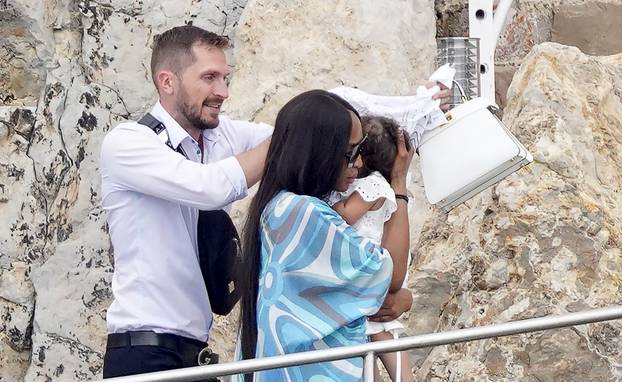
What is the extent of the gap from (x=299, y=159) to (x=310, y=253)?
0.24 metres

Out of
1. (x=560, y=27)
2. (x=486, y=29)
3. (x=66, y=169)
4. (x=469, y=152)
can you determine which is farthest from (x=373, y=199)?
(x=560, y=27)

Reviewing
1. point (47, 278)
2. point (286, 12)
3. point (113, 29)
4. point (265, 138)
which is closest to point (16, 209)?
point (47, 278)

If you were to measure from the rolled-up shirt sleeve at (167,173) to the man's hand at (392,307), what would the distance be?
19.2 inches

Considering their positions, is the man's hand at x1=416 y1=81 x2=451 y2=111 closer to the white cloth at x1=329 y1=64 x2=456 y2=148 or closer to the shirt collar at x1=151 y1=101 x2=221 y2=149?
the white cloth at x1=329 y1=64 x2=456 y2=148

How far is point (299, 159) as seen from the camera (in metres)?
3.29

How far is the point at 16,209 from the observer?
5.64 meters

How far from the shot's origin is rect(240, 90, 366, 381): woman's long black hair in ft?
10.8

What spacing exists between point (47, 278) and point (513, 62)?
98.1 inches

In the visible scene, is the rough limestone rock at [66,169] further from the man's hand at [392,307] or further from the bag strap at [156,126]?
the man's hand at [392,307]

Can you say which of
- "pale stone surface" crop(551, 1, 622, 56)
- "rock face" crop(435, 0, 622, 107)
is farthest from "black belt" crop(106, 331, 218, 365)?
"pale stone surface" crop(551, 1, 622, 56)

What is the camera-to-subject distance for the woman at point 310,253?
10.6 ft

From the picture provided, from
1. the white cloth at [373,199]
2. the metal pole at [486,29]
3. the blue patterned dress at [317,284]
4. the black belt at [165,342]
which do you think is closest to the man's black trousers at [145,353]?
the black belt at [165,342]

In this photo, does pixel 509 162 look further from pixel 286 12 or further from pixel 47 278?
pixel 47 278

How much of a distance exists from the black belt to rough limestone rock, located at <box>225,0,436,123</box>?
1851mm
